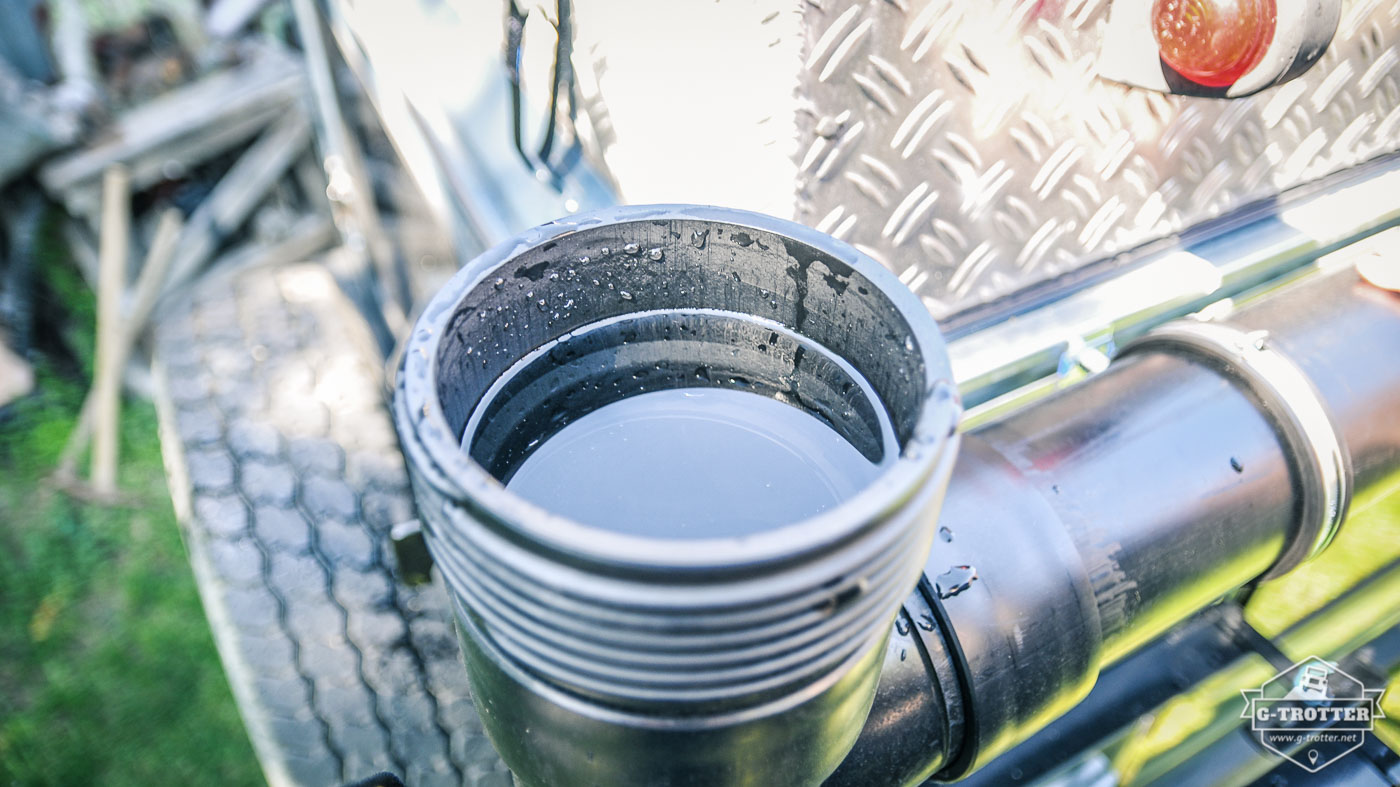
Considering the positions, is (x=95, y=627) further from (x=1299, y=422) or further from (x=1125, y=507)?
(x=1299, y=422)

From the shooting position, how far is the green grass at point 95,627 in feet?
8.56

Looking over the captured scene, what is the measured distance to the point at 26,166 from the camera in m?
2.99

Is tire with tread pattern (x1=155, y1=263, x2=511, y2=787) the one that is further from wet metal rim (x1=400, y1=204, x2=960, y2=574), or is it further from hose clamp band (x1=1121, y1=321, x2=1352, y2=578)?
hose clamp band (x1=1121, y1=321, x2=1352, y2=578)

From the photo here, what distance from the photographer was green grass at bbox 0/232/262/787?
2.61 metres


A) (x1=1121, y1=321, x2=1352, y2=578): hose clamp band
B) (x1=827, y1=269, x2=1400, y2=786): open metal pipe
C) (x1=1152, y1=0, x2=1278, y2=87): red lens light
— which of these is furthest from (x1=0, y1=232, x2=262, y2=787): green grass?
(x1=1152, y1=0, x2=1278, y2=87): red lens light

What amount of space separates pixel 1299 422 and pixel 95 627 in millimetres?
3470

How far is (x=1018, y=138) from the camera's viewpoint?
1742 mm

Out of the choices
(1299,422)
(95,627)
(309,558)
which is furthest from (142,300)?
(1299,422)

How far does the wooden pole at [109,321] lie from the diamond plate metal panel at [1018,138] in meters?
2.73

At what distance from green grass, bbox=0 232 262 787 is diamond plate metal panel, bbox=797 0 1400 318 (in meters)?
2.46

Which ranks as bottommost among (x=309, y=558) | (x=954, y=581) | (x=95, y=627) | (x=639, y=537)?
(x=95, y=627)

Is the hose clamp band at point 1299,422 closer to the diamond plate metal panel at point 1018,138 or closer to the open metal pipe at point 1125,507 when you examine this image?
the open metal pipe at point 1125,507

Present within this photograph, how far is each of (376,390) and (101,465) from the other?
1.72 meters

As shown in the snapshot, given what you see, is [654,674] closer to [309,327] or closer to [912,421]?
[912,421]
